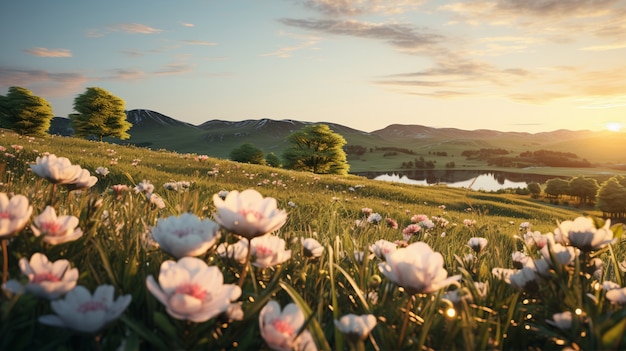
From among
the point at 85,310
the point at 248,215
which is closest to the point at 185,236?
the point at 248,215

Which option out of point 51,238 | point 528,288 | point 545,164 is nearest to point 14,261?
point 51,238

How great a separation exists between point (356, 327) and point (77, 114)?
7423cm

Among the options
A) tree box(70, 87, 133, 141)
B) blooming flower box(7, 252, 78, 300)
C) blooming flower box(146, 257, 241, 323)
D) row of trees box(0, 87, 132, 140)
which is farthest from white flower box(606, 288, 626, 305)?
tree box(70, 87, 133, 141)

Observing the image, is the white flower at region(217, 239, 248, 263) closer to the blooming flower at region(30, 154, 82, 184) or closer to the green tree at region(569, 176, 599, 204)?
the blooming flower at region(30, 154, 82, 184)

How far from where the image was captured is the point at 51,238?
1534 millimetres

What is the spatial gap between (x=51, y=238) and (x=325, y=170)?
6386cm

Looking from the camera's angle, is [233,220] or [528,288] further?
[528,288]

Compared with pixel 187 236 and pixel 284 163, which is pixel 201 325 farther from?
pixel 284 163

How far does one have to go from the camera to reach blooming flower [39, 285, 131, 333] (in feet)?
3.61

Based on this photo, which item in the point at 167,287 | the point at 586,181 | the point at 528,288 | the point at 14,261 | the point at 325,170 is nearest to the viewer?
the point at 167,287

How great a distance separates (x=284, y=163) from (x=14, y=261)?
6534 cm

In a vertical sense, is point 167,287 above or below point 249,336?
above

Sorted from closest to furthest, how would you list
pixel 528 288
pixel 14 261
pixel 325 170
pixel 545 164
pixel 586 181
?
pixel 14 261 < pixel 528 288 < pixel 325 170 < pixel 586 181 < pixel 545 164

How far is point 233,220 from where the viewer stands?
144 centimetres
